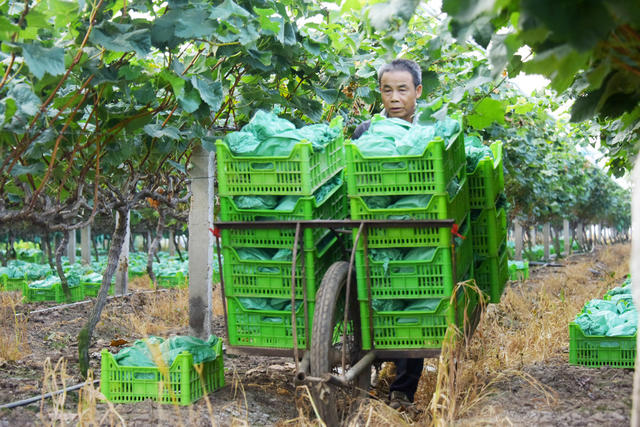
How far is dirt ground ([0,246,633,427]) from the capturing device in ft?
11.0

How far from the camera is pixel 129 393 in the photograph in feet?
12.6

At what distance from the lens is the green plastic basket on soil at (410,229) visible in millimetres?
3424

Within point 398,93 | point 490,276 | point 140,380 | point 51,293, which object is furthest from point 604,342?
point 51,293

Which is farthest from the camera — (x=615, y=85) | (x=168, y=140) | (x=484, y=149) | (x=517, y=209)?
(x=517, y=209)

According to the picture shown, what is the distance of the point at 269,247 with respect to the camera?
3.72 m

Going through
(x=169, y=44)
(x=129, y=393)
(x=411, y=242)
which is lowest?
(x=129, y=393)

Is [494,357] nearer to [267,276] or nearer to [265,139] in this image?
[267,276]

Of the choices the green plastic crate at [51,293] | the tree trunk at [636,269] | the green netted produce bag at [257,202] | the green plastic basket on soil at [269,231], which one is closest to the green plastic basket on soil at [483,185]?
the green plastic basket on soil at [269,231]

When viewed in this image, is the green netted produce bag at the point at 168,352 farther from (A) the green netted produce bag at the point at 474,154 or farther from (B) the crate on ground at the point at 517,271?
(B) the crate on ground at the point at 517,271

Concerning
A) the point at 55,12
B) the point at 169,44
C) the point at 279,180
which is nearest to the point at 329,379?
the point at 279,180

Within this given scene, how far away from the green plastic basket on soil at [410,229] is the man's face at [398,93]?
1175 mm

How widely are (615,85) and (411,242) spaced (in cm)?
158

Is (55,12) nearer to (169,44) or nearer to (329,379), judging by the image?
(169,44)

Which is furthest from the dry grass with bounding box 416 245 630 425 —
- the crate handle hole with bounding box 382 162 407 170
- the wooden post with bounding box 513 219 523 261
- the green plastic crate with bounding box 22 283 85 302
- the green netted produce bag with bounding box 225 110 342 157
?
the wooden post with bounding box 513 219 523 261
